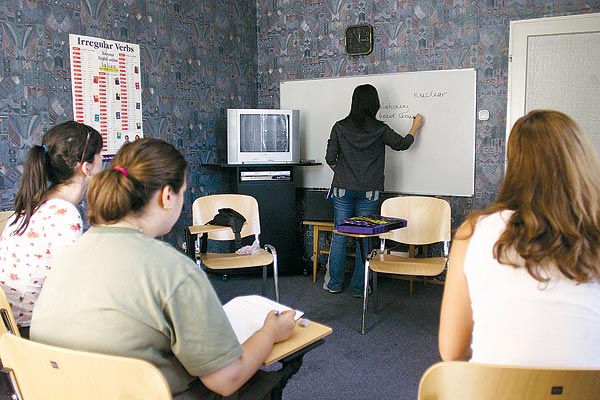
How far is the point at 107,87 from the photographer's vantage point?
3.93 metres

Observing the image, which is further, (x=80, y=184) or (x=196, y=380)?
(x=80, y=184)

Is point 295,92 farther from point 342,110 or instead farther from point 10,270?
point 10,270

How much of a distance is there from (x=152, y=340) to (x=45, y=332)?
236mm

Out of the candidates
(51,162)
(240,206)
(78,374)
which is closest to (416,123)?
(240,206)

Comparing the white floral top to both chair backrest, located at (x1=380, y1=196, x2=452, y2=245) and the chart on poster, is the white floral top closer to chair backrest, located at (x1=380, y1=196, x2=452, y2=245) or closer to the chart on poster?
the chart on poster

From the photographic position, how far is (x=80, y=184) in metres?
2.08

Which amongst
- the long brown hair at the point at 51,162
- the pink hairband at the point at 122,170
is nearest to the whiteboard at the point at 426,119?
the long brown hair at the point at 51,162

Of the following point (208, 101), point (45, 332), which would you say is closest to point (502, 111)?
point (208, 101)

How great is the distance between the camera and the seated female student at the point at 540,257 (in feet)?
3.95

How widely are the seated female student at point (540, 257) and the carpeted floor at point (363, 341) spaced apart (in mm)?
1586

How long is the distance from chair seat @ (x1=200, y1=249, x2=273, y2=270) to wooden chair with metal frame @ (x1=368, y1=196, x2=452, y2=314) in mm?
676

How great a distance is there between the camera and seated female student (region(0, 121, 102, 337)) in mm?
1893

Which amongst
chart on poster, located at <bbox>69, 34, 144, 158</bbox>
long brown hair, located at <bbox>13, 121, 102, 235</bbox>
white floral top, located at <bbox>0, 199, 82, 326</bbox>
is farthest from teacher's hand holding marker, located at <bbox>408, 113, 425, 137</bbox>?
white floral top, located at <bbox>0, 199, 82, 326</bbox>

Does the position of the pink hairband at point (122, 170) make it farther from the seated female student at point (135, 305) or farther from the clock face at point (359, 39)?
the clock face at point (359, 39)
